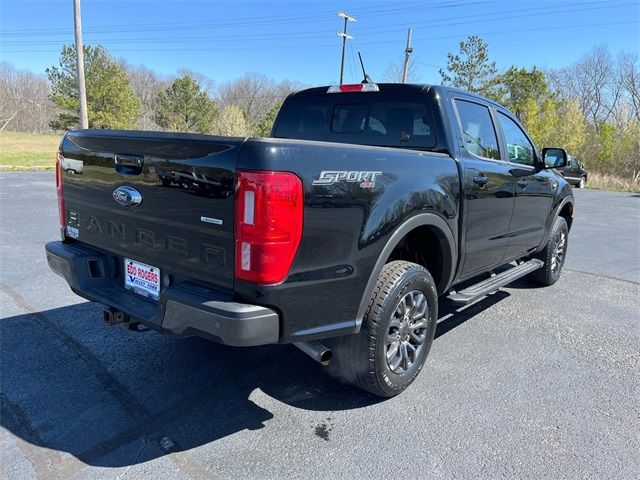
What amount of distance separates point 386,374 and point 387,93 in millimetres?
2233

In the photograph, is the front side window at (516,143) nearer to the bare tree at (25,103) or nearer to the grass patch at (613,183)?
the grass patch at (613,183)

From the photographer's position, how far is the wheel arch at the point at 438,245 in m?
2.65

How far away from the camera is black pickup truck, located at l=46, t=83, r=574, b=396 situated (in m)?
2.19

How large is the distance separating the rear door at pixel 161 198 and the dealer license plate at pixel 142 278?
0.15 feet

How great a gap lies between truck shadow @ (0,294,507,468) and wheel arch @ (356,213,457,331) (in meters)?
0.85

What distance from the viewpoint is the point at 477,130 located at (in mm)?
3949

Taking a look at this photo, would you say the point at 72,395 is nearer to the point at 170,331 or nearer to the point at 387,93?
the point at 170,331

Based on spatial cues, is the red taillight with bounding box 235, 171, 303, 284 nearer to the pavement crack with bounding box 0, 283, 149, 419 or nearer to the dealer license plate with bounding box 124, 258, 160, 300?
the dealer license plate with bounding box 124, 258, 160, 300

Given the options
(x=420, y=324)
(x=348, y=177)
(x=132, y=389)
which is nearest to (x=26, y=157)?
(x=132, y=389)

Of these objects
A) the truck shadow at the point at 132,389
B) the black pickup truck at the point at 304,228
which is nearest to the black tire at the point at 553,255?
the black pickup truck at the point at 304,228

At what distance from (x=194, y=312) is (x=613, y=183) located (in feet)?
115

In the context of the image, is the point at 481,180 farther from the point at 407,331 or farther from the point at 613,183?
the point at 613,183

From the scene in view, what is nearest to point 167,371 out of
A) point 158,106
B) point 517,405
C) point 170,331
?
point 170,331

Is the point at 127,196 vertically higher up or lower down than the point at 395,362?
higher up
